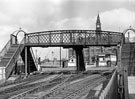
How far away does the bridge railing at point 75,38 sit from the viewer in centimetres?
3666

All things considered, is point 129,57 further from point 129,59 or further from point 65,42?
point 65,42

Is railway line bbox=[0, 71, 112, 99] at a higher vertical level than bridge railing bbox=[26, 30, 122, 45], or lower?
lower

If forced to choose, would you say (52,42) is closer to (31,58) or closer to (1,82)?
(31,58)

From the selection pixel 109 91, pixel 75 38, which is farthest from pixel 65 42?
pixel 109 91

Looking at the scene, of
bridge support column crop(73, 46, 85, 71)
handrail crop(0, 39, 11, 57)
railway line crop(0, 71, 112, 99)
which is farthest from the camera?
bridge support column crop(73, 46, 85, 71)

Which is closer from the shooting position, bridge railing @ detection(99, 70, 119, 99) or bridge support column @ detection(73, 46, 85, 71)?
bridge railing @ detection(99, 70, 119, 99)

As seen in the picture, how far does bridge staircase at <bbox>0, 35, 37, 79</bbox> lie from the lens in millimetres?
28267

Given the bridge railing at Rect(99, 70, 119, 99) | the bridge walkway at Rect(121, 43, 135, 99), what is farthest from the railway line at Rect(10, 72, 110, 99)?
the bridge walkway at Rect(121, 43, 135, 99)

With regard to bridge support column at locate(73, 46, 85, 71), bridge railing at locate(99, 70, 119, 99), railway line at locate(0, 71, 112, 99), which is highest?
bridge support column at locate(73, 46, 85, 71)

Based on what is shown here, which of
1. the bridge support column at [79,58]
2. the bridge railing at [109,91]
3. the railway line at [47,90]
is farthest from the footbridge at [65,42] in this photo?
the bridge railing at [109,91]

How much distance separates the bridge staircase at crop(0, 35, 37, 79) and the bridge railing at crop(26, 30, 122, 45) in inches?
81.5

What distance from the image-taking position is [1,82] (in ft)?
80.7

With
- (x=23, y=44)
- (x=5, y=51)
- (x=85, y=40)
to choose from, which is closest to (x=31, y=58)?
(x=23, y=44)

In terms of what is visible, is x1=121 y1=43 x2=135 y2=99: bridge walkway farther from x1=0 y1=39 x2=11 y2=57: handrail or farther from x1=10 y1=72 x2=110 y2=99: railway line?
x1=0 y1=39 x2=11 y2=57: handrail
